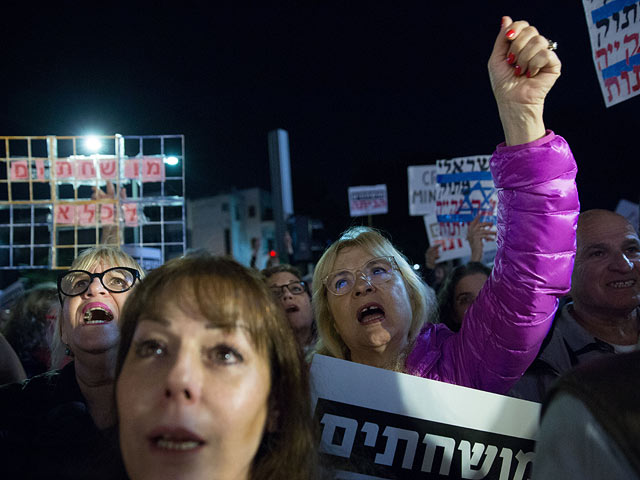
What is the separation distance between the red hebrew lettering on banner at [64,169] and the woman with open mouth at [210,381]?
7.27 meters

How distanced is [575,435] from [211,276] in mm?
979

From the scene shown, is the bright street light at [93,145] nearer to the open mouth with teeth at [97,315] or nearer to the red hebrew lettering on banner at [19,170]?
the red hebrew lettering on banner at [19,170]

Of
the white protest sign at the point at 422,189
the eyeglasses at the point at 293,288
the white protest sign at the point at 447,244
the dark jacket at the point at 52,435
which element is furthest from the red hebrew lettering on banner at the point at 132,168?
the dark jacket at the point at 52,435

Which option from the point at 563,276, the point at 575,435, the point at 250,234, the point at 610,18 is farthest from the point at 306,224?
the point at 250,234

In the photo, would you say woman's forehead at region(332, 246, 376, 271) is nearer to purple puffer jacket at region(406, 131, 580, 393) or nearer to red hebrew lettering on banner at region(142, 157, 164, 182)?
purple puffer jacket at region(406, 131, 580, 393)

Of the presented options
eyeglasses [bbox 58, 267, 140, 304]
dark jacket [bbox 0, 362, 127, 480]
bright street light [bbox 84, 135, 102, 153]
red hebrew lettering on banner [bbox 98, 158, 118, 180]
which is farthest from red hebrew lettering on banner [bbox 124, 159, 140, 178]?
dark jacket [bbox 0, 362, 127, 480]

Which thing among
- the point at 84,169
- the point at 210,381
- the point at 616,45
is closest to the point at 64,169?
the point at 84,169

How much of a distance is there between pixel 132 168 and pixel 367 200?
438 cm

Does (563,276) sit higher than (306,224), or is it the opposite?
(306,224)

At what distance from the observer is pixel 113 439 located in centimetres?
161

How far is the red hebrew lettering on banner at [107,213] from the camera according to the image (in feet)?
24.6

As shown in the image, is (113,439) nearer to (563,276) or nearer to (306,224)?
(563,276)

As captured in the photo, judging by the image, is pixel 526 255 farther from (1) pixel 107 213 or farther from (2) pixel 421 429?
(1) pixel 107 213

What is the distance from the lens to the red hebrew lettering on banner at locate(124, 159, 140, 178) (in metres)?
8.30
